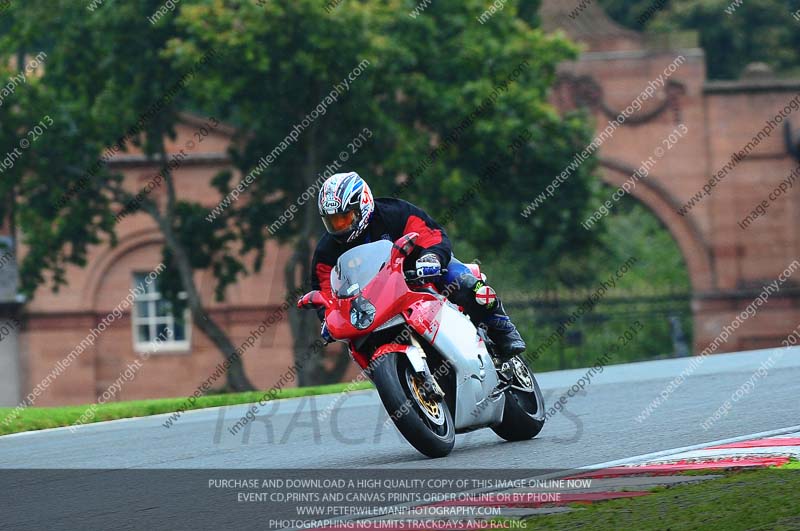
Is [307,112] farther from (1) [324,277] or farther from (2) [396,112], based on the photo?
(1) [324,277]

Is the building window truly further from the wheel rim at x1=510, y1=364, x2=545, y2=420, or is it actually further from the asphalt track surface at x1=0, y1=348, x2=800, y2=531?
the wheel rim at x1=510, y1=364, x2=545, y2=420

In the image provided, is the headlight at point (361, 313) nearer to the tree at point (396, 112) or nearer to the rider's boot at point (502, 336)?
the rider's boot at point (502, 336)

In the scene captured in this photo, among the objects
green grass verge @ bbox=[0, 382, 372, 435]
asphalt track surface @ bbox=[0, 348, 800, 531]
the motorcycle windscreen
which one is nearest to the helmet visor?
the motorcycle windscreen

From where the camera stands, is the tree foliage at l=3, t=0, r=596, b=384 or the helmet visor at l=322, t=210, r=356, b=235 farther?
the tree foliage at l=3, t=0, r=596, b=384

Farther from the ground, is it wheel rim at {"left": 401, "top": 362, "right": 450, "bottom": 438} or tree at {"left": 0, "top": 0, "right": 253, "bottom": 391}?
tree at {"left": 0, "top": 0, "right": 253, "bottom": 391}

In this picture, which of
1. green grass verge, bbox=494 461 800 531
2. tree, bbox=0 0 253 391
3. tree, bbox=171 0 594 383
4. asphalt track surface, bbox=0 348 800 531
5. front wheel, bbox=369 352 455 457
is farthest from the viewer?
tree, bbox=0 0 253 391

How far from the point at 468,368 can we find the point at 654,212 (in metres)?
31.4

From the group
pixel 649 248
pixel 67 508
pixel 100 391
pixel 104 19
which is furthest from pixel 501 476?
pixel 649 248

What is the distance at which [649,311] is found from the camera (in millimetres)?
36719

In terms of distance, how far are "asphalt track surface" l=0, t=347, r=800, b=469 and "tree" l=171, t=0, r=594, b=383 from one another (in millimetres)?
13542

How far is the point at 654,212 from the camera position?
130 ft

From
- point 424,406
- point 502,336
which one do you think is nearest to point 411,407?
point 424,406

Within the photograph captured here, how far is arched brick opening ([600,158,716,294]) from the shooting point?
129 ft

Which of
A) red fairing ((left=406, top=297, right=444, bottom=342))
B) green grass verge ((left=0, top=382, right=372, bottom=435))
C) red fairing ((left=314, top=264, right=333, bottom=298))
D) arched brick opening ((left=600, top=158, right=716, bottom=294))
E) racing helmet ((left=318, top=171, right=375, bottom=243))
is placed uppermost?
arched brick opening ((left=600, top=158, right=716, bottom=294))
